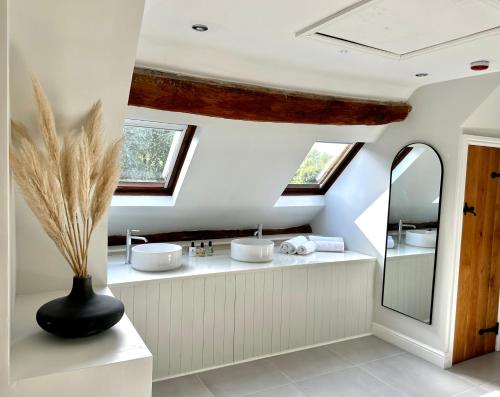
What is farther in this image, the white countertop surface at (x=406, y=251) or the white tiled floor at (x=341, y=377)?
the white countertop surface at (x=406, y=251)

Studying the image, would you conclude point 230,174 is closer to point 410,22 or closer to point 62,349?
point 410,22

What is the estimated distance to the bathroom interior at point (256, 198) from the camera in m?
1.60

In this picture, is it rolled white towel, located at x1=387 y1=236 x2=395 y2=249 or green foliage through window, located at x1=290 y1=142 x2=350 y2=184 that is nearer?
rolled white towel, located at x1=387 y1=236 x2=395 y2=249

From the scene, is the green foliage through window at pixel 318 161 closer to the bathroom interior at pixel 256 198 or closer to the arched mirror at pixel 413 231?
the bathroom interior at pixel 256 198

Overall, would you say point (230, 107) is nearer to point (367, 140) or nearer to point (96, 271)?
point (96, 271)

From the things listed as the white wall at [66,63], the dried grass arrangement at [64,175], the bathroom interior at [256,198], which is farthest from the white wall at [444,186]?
the dried grass arrangement at [64,175]

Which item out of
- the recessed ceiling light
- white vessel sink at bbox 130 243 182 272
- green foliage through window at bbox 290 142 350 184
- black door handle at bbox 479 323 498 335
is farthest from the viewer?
green foliage through window at bbox 290 142 350 184

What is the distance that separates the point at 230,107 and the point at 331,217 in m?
2.06

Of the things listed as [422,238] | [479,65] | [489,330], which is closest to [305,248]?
[422,238]

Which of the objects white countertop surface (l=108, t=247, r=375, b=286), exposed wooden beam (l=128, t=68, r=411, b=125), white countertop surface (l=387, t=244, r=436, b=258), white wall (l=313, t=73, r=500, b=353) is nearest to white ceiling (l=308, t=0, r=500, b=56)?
exposed wooden beam (l=128, t=68, r=411, b=125)

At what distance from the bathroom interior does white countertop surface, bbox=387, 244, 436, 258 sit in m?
0.04

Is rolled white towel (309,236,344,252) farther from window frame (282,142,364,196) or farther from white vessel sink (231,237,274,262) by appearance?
white vessel sink (231,237,274,262)

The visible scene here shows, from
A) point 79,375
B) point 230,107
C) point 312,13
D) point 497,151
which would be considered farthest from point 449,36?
point 79,375

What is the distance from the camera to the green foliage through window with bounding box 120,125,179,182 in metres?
3.21
